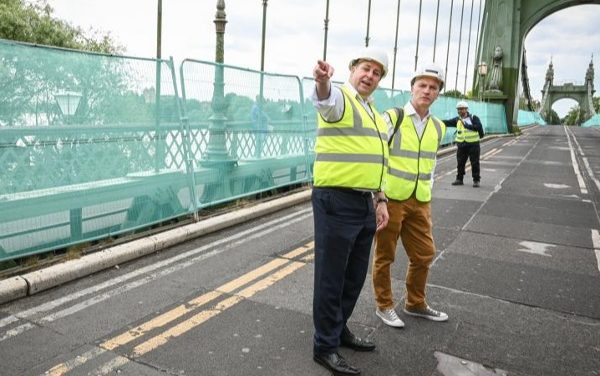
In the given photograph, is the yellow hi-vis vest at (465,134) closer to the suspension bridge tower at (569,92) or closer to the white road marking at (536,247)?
the white road marking at (536,247)

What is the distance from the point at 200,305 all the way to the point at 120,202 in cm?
214

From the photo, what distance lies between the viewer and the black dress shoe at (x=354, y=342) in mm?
3672

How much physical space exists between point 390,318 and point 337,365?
944 mm

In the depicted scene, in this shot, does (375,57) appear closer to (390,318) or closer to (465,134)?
(390,318)

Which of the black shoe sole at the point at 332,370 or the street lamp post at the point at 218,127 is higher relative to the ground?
the street lamp post at the point at 218,127

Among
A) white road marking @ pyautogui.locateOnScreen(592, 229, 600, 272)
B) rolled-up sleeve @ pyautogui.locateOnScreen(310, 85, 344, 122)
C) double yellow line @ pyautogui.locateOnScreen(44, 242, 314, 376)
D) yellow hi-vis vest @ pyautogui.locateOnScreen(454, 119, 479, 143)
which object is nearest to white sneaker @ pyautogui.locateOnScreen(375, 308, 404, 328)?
double yellow line @ pyautogui.locateOnScreen(44, 242, 314, 376)

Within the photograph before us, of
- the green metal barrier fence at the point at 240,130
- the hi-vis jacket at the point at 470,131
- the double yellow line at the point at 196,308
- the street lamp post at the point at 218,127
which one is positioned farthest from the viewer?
the hi-vis jacket at the point at 470,131

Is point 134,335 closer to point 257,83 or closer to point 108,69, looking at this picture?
point 108,69

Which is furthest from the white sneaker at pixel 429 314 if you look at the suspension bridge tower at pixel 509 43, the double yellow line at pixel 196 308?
the suspension bridge tower at pixel 509 43

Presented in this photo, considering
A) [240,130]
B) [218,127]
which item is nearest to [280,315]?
[218,127]

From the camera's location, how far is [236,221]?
7.40m

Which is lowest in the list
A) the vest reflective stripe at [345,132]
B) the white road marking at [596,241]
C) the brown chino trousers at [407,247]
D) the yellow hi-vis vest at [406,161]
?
the white road marking at [596,241]

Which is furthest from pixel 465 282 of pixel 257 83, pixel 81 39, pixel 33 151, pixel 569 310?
pixel 81 39

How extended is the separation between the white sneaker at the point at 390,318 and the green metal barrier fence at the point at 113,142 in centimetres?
330
